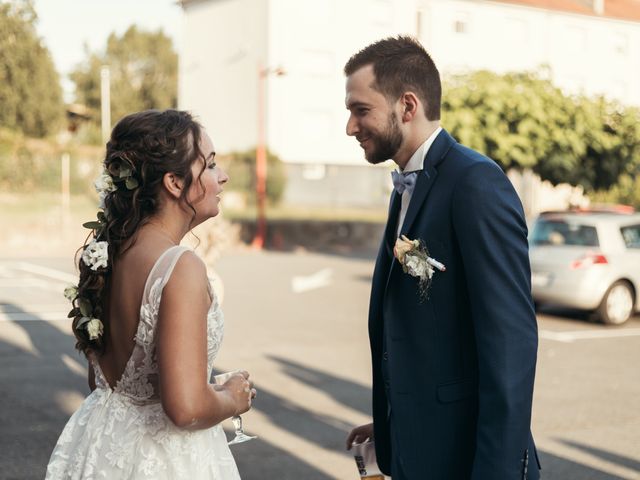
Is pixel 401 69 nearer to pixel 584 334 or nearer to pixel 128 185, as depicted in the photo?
pixel 128 185

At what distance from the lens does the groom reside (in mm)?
2520

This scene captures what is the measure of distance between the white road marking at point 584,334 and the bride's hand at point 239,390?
961cm

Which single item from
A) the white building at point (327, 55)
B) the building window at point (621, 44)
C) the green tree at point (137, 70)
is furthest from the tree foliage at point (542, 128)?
the green tree at point (137, 70)

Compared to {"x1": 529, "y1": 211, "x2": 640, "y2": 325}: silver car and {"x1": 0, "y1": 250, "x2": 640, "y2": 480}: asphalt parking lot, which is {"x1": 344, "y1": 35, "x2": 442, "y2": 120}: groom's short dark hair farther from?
{"x1": 529, "y1": 211, "x2": 640, "y2": 325}: silver car

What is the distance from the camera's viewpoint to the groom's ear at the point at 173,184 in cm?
253

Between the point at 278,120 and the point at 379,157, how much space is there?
39711mm

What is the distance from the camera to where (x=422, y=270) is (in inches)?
102

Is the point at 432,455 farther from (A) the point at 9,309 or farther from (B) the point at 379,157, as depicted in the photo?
(A) the point at 9,309

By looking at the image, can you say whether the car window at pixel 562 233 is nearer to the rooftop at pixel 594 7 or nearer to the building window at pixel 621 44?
the rooftop at pixel 594 7

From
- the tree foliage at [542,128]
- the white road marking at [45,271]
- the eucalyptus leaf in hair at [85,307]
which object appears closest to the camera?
the eucalyptus leaf in hair at [85,307]

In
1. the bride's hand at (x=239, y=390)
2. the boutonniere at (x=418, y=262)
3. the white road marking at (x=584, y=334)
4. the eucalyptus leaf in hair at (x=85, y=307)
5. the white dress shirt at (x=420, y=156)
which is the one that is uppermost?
the white dress shirt at (x=420, y=156)

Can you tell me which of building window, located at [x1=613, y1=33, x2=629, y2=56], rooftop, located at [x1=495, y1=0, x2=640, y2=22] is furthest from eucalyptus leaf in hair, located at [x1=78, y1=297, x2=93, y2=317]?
building window, located at [x1=613, y1=33, x2=629, y2=56]

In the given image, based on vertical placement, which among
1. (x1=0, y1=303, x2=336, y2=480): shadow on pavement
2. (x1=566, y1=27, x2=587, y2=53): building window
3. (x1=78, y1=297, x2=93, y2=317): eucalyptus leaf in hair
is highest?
(x1=566, y1=27, x2=587, y2=53): building window

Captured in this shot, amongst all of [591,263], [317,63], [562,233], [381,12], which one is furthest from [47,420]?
[381,12]
